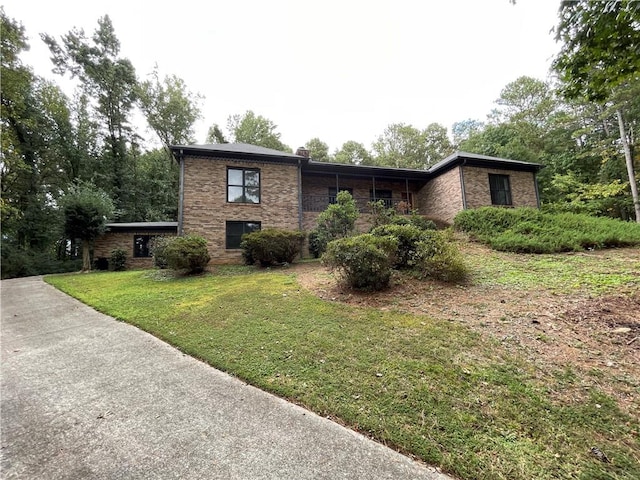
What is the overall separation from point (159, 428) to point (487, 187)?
1657cm

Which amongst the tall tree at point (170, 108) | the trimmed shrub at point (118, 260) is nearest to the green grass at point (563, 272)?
the trimmed shrub at point (118, 260)

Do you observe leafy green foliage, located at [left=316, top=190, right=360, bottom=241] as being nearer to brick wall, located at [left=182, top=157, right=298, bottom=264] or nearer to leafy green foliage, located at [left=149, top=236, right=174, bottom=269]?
brick wall, located at [left=182, top=157, right=298, bottom=264]

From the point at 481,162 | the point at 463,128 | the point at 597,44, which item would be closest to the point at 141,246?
the point at 597,44

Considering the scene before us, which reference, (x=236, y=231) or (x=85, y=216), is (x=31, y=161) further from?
(x=236, y=231)

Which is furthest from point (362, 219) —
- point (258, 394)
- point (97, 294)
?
point (258, 394)

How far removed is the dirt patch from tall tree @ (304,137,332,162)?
24.3 meters

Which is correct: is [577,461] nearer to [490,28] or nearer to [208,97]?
[490,28]

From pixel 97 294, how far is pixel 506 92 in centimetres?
3267

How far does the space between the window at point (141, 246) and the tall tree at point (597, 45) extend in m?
18.5

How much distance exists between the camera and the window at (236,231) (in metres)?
12.3

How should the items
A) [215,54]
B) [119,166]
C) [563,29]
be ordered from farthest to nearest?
[119,166]
[215,54]
[563,29]

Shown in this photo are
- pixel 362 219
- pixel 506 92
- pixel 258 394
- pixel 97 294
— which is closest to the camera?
pixel 258 394

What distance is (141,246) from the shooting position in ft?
52.0

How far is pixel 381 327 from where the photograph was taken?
4059 mm
